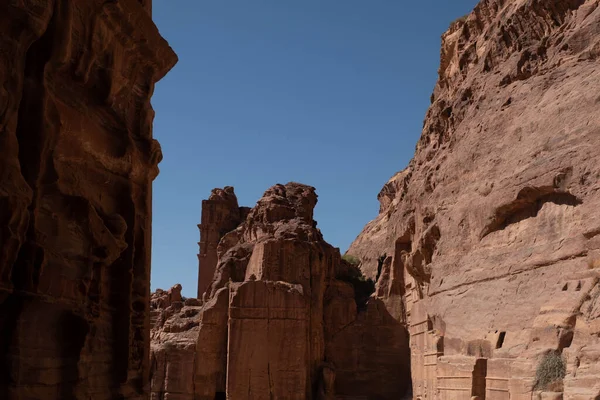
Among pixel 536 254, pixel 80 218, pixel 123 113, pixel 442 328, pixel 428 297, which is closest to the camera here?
pixel 80 218

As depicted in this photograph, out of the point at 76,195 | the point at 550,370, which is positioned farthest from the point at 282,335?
the point at 76,195

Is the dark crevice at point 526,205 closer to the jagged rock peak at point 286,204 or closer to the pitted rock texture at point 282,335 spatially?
the pitted rock texture at point 282,335

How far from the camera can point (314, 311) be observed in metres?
31.4

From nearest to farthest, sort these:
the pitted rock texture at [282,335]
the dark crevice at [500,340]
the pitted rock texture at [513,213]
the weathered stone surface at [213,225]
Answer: the pitted rock texture at [513,213], the dark crevice at [500,340], the pitted rock texture at [282,335], the weathered stone surface at [213,225]

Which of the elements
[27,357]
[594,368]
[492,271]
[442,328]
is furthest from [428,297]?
[27,357]

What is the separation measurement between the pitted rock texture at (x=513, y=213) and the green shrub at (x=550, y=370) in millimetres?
91

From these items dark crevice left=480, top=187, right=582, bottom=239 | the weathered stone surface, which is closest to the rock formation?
dark crevice left=480, top=187, right=582, bottom=239

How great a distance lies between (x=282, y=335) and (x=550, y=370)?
16.7 m

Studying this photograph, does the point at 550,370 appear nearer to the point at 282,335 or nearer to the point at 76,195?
the point at 76,195

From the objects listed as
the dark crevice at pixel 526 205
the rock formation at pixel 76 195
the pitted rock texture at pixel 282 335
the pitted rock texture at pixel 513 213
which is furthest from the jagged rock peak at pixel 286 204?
the rock formation at pixel 76 195

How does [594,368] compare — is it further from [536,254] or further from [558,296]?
[536,254]

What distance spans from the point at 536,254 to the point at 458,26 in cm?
1480

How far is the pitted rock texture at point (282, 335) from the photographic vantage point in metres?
29.3

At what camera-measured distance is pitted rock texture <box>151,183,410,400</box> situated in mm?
29281
